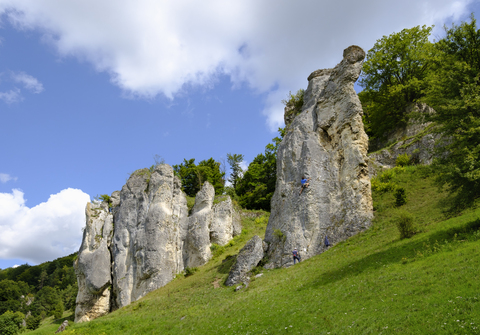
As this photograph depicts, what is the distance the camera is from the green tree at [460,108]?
49.3 feet

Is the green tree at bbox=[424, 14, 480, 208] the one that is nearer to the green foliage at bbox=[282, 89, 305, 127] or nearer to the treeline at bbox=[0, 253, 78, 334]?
the green foliage at bbox=[282, 89, 305, 127]

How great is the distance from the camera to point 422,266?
1350cm

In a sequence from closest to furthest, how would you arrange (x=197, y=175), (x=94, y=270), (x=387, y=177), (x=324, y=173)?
(x=324, y=173) < (x=387, y=177) < (x=94, y=270) < (x=197, y=175)

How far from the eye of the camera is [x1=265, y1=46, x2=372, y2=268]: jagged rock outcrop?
78.8 feet

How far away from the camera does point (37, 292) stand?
8881cm

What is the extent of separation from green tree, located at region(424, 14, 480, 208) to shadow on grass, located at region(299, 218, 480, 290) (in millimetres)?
1355

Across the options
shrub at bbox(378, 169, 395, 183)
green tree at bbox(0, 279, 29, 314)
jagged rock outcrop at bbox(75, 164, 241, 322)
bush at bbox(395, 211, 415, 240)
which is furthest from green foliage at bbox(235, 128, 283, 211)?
green tree at bbox(0, 279, 29, 314)

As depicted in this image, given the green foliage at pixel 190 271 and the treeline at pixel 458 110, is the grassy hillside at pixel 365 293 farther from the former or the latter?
the green foliage at pixel 190 271

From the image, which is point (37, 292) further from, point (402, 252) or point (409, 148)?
point (402, 252)

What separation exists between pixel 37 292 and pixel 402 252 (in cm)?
10085

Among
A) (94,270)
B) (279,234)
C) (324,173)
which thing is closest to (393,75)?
(324,173)

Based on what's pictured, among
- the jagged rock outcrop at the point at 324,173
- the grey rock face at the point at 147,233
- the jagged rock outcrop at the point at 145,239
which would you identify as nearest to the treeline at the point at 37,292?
the jagged rock outcrop at the point at 145,239

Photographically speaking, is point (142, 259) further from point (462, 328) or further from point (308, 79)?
point (462, 328)

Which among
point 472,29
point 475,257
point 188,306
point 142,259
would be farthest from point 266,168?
point 475,257
